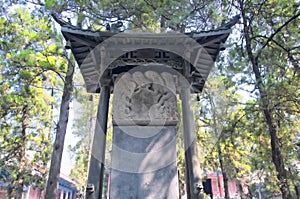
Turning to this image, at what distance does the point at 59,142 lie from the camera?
30.0 feet

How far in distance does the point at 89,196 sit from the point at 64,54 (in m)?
6.26

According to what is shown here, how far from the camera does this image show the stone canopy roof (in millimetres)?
5441

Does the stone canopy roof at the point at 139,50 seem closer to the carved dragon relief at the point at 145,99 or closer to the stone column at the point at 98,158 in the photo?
the carved dragon relief at the point at 145,99

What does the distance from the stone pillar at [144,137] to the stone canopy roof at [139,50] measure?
0.38 metres

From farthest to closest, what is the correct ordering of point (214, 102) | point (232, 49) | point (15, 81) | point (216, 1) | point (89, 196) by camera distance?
point (214, 102) → point (15, 81) → point (232, 49) → point (216, 1) → point (89, 196)

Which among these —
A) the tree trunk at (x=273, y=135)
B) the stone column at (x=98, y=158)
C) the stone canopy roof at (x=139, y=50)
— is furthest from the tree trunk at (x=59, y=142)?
the tree trunk at (x=273, y=135)

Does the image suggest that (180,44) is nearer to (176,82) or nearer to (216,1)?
(176,82)

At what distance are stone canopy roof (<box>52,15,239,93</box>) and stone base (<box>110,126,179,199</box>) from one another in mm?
1535

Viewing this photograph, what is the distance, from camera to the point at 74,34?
5.37 m

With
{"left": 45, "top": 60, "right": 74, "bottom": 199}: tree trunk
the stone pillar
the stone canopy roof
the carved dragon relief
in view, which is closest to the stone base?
the stone pillar

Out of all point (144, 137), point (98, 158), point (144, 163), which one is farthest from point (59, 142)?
point (144, 163)

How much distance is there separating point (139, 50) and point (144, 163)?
8.50 ft

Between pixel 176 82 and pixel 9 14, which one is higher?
pixel 9 14

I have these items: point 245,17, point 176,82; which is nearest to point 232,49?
point 245,17
